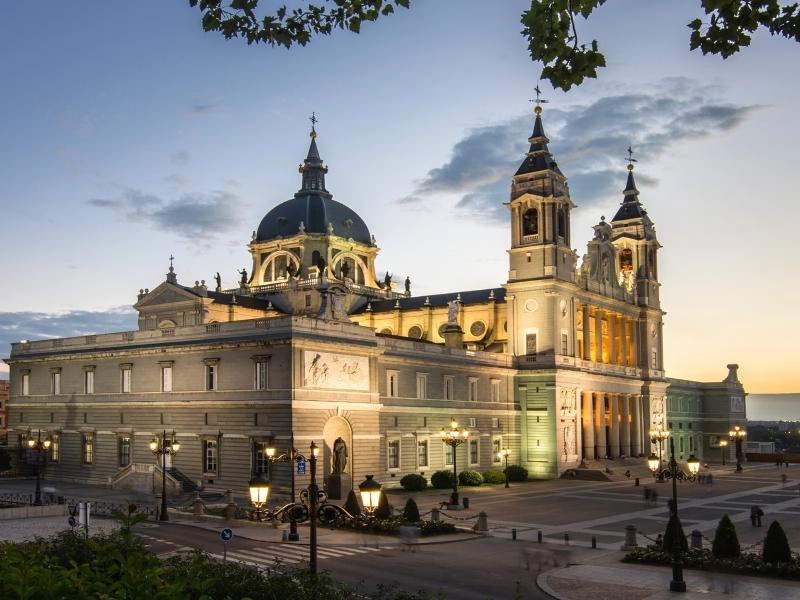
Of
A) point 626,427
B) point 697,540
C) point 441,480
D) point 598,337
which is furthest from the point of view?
point 626,427

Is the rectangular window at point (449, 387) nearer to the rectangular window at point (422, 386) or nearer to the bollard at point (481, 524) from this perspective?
the rectangular window at point (422, 386)

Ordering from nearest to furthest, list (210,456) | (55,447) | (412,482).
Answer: (210,456)
(412,482)
(55,447)

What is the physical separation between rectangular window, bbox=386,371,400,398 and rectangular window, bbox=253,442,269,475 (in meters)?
12.2

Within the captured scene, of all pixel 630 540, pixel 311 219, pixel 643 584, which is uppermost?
pixel 311 219

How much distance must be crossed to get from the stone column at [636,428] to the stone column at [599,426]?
297 inches

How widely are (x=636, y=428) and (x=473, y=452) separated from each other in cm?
2794

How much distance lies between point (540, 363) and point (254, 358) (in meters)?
31.5

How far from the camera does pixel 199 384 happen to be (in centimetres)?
6038

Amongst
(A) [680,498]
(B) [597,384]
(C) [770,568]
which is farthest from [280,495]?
(B) [597,384]

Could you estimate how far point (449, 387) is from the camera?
239ft

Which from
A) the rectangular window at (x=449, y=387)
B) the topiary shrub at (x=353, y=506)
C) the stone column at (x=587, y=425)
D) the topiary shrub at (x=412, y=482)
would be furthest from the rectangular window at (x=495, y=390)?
the topiary shrub at (x=353, y=506)

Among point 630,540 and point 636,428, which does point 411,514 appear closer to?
point 630,540

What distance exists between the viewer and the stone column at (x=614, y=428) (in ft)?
297

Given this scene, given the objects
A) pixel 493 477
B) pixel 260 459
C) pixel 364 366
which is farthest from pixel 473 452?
pixel 260 459
